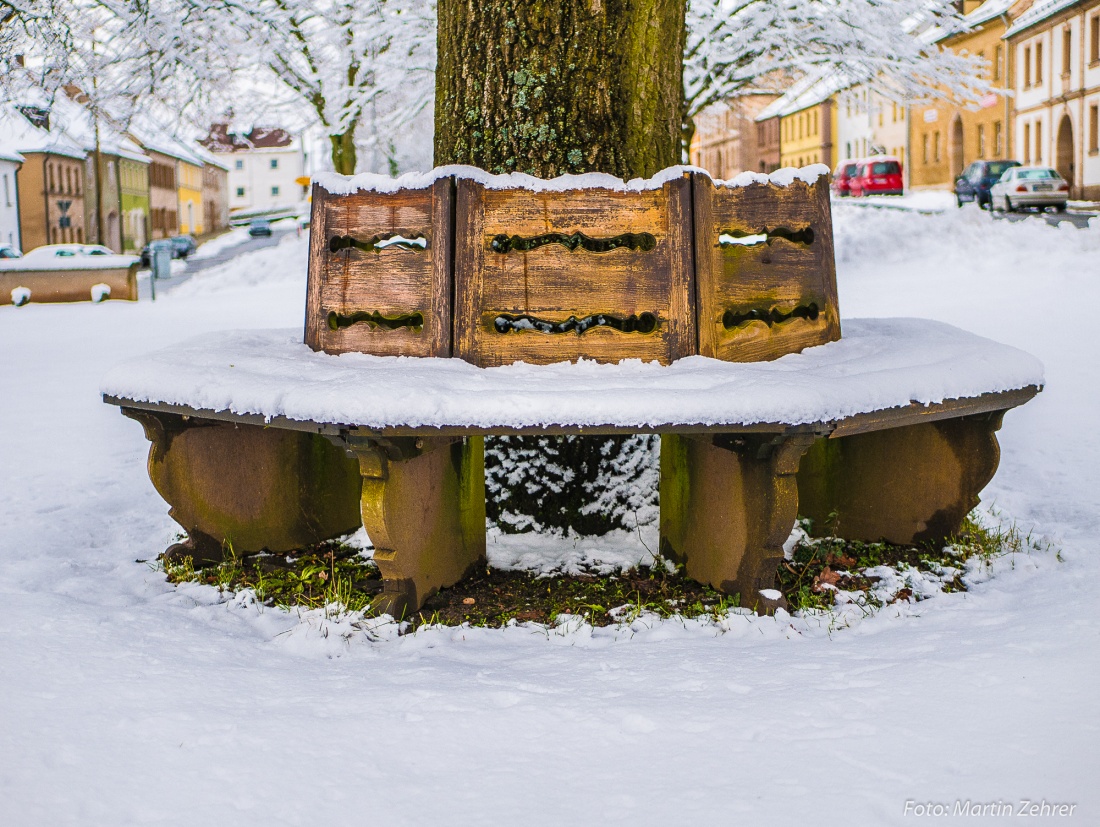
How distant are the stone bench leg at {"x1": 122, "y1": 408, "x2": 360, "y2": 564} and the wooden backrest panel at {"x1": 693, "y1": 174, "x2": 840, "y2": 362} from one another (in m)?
1.55

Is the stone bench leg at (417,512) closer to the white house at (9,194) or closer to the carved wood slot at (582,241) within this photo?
the carved wood slot at (582,241)

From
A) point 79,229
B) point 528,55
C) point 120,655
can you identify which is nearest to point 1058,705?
point 120,655

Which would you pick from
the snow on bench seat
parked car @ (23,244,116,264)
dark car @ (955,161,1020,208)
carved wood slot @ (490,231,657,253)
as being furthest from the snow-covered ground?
dark car @ (955,161,1020,208)

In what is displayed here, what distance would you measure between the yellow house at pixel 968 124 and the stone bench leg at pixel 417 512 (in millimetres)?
38507

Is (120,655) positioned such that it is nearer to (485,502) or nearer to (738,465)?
(485,502)

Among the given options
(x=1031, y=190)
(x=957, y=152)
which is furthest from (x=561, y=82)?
(x=957, y=152)

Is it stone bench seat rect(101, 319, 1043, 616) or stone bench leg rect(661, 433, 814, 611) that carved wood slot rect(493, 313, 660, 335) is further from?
stone bench leg rect(661, 433, 814, 611)

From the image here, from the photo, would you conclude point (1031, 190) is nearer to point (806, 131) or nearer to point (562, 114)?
point (562, 114)

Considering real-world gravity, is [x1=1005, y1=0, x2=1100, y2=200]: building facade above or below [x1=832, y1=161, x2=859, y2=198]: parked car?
above

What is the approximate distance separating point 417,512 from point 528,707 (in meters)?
0.91

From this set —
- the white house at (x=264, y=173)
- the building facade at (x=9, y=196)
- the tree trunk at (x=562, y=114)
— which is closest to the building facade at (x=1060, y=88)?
the tree trunk at (x=562, y=114)

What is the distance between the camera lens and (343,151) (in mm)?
20922

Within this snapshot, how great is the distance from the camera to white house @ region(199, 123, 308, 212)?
10100 centimetres

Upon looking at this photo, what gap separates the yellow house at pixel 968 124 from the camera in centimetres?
4100
